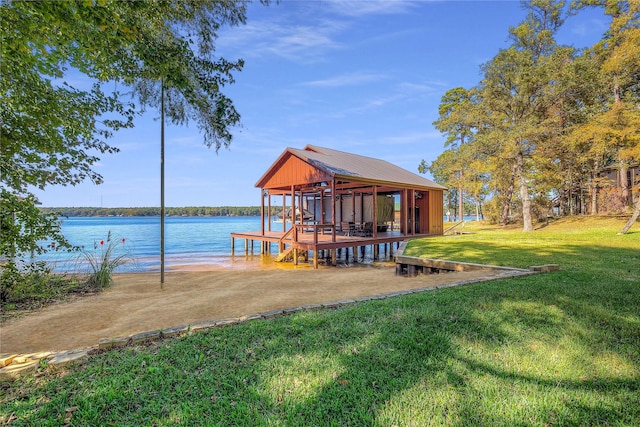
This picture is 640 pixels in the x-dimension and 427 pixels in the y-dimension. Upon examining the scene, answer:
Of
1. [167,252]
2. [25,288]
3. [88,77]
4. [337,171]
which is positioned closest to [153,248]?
[167,252]

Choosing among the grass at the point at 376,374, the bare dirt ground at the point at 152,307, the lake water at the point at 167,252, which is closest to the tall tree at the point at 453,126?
the lake water at the point at 167,252

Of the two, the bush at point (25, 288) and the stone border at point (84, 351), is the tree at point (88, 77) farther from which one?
the stone border at point (84, 351)

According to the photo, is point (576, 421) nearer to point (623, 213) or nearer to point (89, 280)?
point (89, 280)

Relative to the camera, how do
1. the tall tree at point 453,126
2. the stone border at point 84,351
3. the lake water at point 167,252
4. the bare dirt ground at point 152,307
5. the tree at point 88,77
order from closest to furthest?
the stone border at point 84,351 < the tree at point 88,77 < the bare dirt ground at point 152,307 < the lake water at point 167,252 < the tall tree at point 453,126

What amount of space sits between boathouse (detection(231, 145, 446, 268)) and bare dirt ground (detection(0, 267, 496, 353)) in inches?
244

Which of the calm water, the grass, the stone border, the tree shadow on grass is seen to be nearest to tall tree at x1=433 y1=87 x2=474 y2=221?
the calm water

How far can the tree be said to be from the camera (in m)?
3.69

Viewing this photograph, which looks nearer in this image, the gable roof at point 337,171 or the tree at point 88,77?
the tree at point 88,77

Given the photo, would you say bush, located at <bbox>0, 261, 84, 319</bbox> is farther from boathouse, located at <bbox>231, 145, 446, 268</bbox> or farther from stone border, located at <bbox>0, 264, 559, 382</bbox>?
boathouse, located at <bbox>231, 145, 446, 268</bbox>

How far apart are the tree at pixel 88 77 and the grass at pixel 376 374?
377 cm

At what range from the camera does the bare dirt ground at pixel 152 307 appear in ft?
14.4

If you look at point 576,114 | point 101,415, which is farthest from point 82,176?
point 576,114

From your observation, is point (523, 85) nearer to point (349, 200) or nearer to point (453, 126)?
A: point (453, 126)

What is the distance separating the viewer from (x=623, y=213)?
19.9 metres
